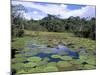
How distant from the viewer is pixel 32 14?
8.36ft

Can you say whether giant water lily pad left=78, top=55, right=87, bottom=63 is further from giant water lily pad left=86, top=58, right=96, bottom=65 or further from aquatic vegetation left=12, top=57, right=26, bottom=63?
aquatic vegetation left=12, top=57, right=26, bottom=63

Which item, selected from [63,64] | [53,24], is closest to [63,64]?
[63,64]

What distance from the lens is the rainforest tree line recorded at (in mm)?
2471

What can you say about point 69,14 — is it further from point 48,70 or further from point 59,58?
point 48,70

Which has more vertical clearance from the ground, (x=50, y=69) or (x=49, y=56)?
(x=49, y=56)

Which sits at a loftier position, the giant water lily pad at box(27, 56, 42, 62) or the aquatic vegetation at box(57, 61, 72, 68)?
the giant water lily pad at box(27, 56, 42, 62)

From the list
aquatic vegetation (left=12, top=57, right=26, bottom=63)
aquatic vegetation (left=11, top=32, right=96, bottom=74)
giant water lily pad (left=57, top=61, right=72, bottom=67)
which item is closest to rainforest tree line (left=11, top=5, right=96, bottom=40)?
aquatic vegetation (left=11, top=32, right=96, bottom=74)

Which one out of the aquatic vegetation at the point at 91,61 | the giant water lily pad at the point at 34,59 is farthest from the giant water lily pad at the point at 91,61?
the giant water lily pad at the point at 34,59

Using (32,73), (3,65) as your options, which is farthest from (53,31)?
(3,65)

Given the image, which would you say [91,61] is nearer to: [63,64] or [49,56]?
[63,64]

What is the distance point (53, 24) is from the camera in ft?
8.67

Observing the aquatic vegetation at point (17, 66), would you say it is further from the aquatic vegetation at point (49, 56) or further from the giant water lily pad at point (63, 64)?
the giant water lily pad at point (63, 64)

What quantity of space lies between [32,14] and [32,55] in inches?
20.2

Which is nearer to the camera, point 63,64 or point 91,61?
point 63,64
